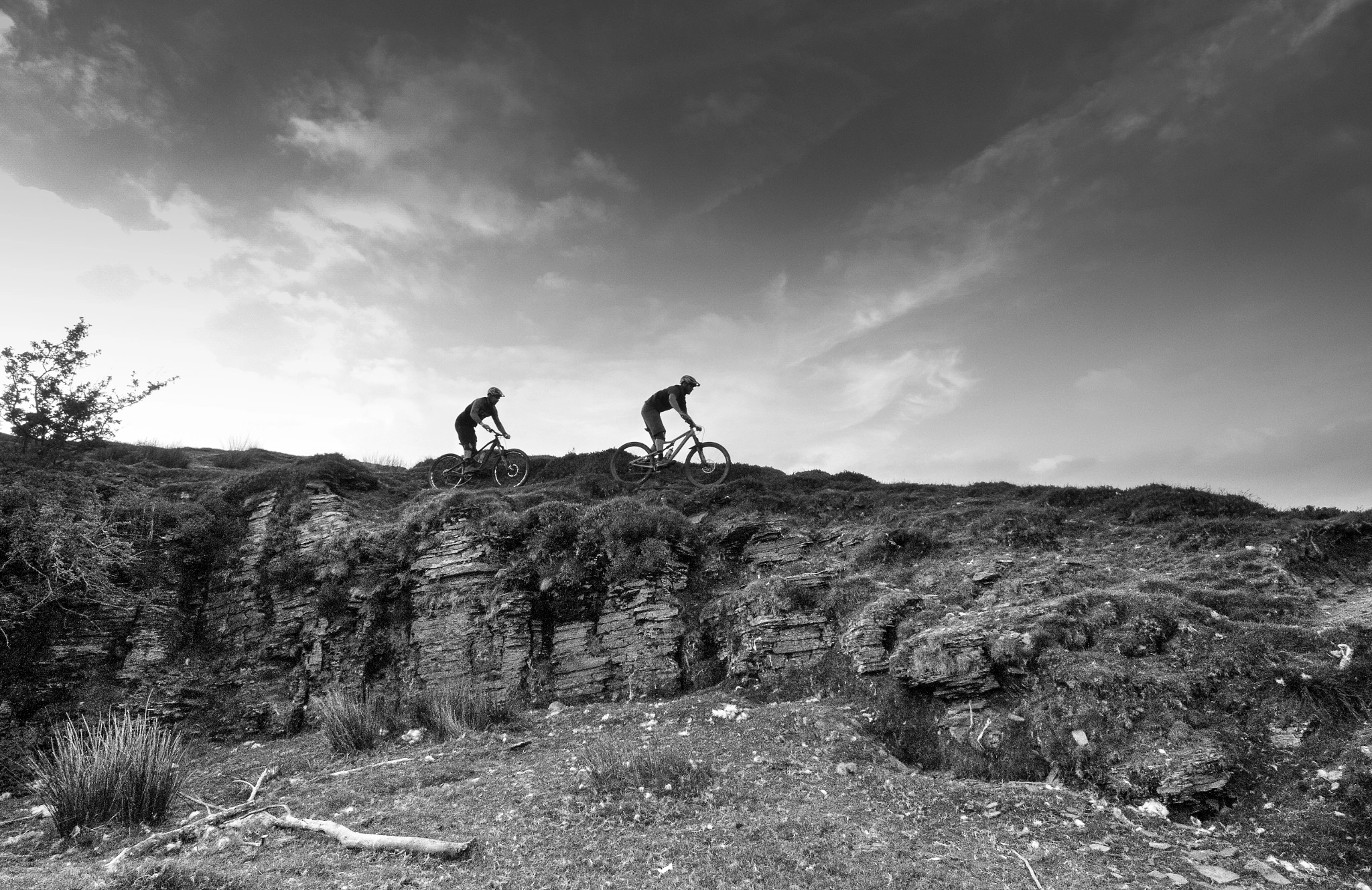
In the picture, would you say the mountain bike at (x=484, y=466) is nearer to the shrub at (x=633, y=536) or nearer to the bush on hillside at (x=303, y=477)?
the bush on hillside at (x=303, y=477)

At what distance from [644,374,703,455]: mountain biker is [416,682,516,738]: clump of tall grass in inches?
382

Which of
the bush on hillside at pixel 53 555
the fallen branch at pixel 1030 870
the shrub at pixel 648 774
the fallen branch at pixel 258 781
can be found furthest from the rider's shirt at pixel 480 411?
the fallen branch at pixel 1030 870

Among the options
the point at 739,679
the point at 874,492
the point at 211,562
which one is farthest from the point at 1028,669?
the point at 211,562

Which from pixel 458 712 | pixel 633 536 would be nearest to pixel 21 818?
pixel 458 712

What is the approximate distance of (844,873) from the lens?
632cm

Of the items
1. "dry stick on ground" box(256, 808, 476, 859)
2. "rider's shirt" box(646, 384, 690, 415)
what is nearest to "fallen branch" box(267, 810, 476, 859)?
"dry stick on ground" box(256, 808, 476, 859)

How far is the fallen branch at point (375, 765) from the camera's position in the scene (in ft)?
33.0

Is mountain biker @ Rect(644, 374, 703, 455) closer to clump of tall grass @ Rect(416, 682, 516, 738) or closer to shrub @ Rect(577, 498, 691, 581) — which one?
shrub @ Rect(577, 498, 691, 581)

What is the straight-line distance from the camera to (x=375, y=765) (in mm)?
10312

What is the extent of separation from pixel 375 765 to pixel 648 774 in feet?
15.7

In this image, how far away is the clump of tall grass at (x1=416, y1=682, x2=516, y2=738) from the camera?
11547mm

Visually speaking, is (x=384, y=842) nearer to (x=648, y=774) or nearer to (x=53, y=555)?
(x=648, y=774)

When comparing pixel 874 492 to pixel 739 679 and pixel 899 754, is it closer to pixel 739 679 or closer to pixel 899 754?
pixel 739 679

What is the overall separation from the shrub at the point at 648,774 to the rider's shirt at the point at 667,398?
11996 millimetres
